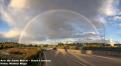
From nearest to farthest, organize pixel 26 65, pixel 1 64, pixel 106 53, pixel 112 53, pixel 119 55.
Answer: pixel 26 65
pixel 1 64
pixel 119 55
pixel 112 53
pixel 106 53

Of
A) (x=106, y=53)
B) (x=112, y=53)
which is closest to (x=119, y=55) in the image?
(x=112, y=53)

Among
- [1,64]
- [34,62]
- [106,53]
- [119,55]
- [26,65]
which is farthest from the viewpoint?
[106,53]

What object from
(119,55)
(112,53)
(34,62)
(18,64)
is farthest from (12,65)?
(112,53)

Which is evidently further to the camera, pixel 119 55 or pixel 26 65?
pixel 119 55

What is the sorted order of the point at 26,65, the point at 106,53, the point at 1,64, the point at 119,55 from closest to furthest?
the point at 26,65, the point at 1,64, the point at 119,55, the point at 106,53

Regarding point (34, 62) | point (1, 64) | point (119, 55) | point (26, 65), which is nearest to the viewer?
point (26, 65)

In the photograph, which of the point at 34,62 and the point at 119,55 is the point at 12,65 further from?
the point at 119,55

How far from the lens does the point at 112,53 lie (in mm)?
68625

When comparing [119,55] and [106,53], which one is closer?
[119,55]

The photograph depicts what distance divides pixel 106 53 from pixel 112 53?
5179 mm

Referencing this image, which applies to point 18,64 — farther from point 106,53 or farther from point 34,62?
point 106,53

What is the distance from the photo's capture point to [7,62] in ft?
113

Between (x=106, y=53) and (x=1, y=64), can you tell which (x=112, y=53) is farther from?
(x=1, y=64)

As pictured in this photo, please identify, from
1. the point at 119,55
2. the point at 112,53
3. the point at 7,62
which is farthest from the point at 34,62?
the point at 112,53
